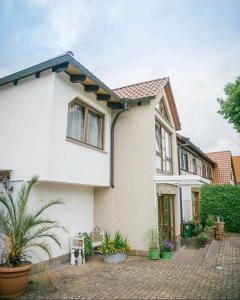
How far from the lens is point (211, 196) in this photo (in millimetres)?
17469

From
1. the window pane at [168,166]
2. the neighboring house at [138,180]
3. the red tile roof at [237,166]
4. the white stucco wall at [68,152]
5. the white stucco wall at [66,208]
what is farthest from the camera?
the red tile roof at [237,166]

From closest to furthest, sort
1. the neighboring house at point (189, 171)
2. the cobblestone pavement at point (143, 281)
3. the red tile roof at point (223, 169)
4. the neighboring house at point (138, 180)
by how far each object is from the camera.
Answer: the cobblestone pavement at point (143, 281)
the neighboring house at point (138, 180)
the neighboring house at point (189, 171)
the red tile roof at point (223, 169)

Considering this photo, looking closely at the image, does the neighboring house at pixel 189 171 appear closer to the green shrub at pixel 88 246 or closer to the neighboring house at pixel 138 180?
the neighboring house at pixel 138 180

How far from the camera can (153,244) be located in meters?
9.56

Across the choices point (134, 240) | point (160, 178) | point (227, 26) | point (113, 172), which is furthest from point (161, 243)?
point (227, 26)

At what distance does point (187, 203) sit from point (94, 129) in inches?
394

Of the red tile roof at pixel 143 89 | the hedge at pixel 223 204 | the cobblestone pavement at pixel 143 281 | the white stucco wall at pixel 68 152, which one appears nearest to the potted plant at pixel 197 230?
the hedge at pixel 223 204

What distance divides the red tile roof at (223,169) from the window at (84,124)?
71.6ft

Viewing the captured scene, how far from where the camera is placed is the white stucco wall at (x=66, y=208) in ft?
26.3

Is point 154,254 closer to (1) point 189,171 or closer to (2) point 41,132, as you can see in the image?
(2) point 41,132

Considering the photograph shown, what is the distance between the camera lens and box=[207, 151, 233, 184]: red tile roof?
28.5 metres

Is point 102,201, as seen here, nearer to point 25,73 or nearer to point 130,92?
point 130,92

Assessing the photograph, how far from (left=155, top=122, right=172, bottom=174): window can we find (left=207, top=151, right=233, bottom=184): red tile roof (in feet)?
56.9

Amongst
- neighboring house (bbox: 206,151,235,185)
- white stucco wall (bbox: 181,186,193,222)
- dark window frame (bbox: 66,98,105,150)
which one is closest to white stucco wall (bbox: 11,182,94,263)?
dark window frame (bbox: 66,98,105,150)
